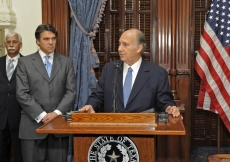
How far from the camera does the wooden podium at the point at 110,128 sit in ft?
6.73

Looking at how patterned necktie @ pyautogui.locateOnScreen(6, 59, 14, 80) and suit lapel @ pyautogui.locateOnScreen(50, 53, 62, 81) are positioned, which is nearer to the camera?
suit lapel @ pyautogui.locateOnScreen(50, 53, 62, 81)

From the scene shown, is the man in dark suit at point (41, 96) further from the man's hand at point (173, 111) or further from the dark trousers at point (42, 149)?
the man's hand at point (173, 111)

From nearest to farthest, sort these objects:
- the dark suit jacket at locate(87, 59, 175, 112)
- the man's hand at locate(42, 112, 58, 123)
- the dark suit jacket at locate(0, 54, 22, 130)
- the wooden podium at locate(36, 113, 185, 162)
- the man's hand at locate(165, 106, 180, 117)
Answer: the wooden podium at locate(36, 113, 185, 162) < the man's hand at locate(165, 106, 180, 117) < the dark suit jacket at locate(87, 59, 175, 112) < the man's hand at locate(42, 112, 58, 123) < the dark suit jacket at locate(0, 54, 22, 130)

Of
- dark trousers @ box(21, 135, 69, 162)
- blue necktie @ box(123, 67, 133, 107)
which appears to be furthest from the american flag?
dark trousers @ box(21, 135, 69, 162)

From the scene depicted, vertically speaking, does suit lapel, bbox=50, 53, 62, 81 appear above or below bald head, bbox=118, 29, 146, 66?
below

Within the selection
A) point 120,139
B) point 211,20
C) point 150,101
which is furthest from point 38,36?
point 211,20

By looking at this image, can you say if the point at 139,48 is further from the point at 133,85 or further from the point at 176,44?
the point at 176,44

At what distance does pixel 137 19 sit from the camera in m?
4.72

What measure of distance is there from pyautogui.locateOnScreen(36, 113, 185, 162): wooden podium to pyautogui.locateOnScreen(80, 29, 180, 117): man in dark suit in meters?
0.41

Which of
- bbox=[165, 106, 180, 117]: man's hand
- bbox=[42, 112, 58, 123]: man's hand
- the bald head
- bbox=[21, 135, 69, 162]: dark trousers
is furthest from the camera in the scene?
bbox=[21, 135, 69, 162]: dark trousers

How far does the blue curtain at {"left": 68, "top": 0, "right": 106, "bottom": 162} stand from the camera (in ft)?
14.3

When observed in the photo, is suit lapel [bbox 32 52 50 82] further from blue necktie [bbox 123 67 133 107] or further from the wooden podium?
the wooden podium

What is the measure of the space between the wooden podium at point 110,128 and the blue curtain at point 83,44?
7.06ft

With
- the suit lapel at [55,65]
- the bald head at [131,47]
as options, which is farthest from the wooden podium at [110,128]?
the suit lapel at [55,65]
